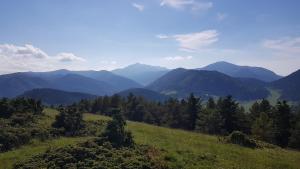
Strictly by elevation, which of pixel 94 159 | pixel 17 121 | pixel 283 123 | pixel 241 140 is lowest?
pixel 94 159

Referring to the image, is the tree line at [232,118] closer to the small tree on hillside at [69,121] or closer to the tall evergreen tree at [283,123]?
the tall evergreen tree at [283,123]

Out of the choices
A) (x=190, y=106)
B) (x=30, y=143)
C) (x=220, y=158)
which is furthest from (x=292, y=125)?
(x=30, y=143)

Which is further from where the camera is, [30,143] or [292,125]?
[292,125]

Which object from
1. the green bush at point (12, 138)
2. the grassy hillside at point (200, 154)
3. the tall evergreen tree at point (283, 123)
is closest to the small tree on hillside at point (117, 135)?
the grassy hillside at point (200, 154)

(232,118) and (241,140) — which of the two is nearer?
(241,140)

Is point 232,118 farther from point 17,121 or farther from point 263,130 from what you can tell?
point 17,121

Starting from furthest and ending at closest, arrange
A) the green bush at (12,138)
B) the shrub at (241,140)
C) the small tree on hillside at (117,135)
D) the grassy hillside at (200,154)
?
the shrub at (241,140) < the green bush at (12,138) < the small tree on hillside at (117,135) < the grassy hillside at (200,154)

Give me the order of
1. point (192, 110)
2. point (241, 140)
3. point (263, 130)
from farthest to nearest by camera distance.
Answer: point (192, 110), point (263, 130), point (241, 140)

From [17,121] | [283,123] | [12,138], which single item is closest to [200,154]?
[12,138]

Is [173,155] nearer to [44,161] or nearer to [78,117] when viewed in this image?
[44,161]


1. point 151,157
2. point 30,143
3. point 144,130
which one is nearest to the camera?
point 151,157

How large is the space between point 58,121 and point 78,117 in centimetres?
245

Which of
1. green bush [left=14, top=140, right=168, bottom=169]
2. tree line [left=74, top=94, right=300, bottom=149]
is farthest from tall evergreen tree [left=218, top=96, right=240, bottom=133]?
green bush [left=14, top=140, right=168, bottom=169]

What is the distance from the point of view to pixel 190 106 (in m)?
87.2
